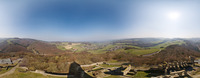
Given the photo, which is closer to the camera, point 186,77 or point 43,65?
point 186,77

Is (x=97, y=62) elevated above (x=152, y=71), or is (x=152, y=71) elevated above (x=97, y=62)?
(x=152, y=71)

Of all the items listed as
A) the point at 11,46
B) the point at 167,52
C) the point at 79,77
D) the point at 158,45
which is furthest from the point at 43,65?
the point at 158,45

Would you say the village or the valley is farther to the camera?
the valley

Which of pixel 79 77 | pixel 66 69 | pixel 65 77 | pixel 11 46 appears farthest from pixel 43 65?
pixel 11 46

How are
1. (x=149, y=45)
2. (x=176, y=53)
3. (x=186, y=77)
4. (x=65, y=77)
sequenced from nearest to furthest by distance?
(x=186, y=77) → (x=65, y=77) → (x=176, y=53) → (x=149, y=45)

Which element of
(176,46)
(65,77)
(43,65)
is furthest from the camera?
(176,46)

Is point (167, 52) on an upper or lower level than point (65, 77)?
upper

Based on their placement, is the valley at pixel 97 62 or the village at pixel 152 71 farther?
the valley at pixel 97 62

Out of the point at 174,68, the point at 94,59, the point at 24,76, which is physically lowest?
the point at 94,59

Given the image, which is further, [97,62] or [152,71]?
[97,62]

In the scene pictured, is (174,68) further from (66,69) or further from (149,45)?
(149,45)
